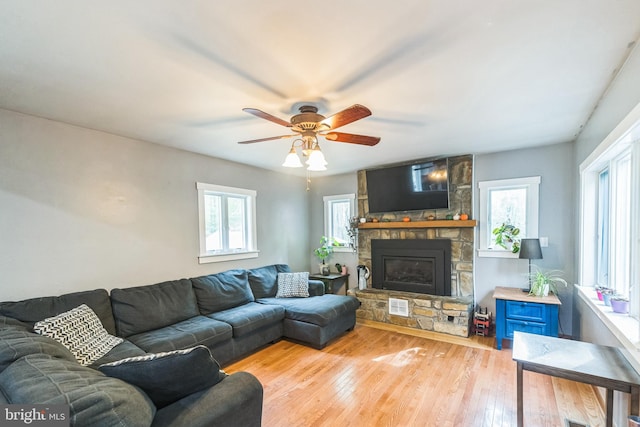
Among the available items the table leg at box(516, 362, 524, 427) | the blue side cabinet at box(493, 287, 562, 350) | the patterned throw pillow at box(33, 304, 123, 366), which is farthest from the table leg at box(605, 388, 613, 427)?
the patterned throw pillow at box(33, 304, 123, 366)

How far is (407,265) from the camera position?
4.62m

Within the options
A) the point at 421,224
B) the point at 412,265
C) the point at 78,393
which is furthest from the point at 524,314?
the point at 78,393

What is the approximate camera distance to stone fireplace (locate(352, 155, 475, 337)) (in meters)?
4.02

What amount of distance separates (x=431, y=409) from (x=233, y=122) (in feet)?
9.90

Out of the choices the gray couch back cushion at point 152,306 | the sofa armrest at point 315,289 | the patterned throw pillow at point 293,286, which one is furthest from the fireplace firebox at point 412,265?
the gray couch back cushion at point 152,306

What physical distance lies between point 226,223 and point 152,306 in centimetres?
163

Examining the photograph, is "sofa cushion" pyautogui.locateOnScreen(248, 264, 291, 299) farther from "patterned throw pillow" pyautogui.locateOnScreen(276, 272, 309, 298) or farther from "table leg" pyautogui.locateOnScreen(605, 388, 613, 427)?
"table leg" pyautogui.locateOnScreen(605, 388, 613, 427)

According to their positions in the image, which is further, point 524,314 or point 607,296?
point 524,314

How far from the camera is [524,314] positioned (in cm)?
338

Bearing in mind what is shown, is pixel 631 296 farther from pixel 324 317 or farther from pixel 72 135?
pixel 72 135

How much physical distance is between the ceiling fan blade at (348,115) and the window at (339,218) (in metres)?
3.19

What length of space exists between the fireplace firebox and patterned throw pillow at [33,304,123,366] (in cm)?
359

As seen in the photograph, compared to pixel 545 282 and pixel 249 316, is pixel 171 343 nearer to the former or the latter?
pixel 249 316

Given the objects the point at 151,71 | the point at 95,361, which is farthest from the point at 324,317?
the point at 151,71
